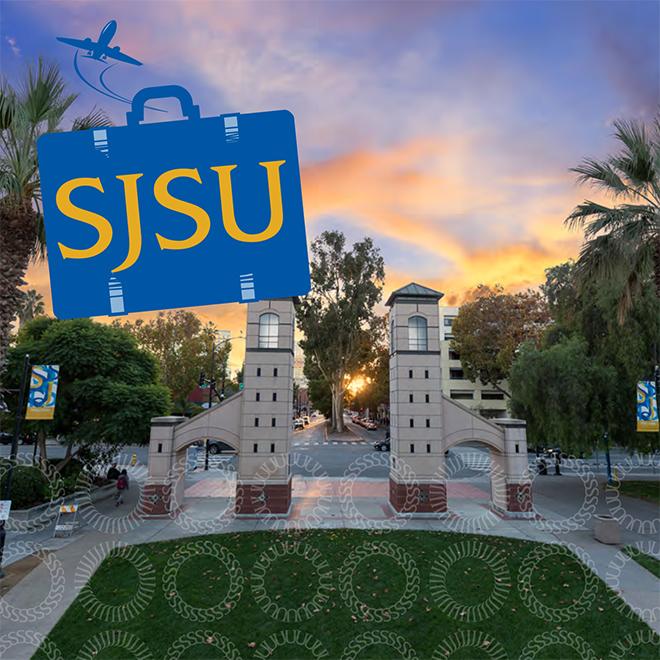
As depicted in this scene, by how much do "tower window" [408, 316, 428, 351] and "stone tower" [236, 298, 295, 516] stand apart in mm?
4951

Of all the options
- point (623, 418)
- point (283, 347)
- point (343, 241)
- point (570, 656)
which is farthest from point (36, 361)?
point (343, 241)

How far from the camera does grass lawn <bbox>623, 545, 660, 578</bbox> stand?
436 inches

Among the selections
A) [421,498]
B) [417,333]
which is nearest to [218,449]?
[421,498]

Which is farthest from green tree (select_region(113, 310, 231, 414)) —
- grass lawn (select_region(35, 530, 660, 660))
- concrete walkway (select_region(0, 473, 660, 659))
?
grass lawn (select_region(35, 530, 660, 660))

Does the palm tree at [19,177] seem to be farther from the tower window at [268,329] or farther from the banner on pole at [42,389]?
the tower window at [268,329]

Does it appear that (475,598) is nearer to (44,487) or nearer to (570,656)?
(570,656)

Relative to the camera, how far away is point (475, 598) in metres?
9.50

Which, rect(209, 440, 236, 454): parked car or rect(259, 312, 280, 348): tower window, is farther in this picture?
rect(209, 440, 236, 454): parked car

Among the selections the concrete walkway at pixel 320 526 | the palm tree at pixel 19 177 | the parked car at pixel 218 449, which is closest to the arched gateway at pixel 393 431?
the concrete walkway at pixel 320 526

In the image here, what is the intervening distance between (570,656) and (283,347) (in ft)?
40.9

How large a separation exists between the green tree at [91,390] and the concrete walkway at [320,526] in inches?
127

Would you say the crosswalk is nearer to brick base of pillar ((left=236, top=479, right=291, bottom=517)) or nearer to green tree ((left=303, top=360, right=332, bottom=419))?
green tree ((left=303, top=360, right=332, bottom=419))

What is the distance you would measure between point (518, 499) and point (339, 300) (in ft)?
99.0

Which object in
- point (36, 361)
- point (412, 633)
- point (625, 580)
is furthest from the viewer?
point (36, 361)
